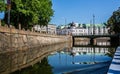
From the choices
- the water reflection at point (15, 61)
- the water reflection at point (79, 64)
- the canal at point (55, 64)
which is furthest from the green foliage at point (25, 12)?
the water reflection at point (79, 64)

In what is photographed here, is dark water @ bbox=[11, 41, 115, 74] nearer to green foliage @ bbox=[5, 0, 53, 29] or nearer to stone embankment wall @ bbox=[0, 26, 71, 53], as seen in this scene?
stone embankment wall @ bbox=[0, 26, 71, 53]

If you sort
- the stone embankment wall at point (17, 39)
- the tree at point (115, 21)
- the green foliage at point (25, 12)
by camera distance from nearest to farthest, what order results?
the stone embankment wall at point (17, 39)
the green foliage at point (25, 12)
the tree at point (115, 21)

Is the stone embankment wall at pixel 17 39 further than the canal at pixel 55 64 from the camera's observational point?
Yes

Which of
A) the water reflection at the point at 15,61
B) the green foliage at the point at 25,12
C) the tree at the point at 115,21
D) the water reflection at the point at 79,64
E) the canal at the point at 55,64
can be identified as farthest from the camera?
the tree at the point at 115,21

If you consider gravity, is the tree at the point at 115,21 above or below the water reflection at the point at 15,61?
above

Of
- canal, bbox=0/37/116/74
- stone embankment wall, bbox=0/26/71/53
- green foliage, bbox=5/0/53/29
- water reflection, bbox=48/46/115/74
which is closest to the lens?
water reflection, bbox=48/46/115/74

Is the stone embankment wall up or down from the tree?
down

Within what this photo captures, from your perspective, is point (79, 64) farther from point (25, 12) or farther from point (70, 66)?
point (25, 12)

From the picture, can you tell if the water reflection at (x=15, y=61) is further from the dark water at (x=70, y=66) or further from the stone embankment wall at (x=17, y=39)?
the stone embankment wall at (x=17, y=39)

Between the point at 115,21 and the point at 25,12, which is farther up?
the point at 115,21

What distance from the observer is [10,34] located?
1694 inches

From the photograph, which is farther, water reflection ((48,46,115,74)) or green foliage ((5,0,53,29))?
green foliage ((5,0,53,29))

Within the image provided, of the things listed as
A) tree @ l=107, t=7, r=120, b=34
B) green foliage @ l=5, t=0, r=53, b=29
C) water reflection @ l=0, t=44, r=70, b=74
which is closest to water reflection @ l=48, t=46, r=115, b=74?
water reflection @ l=0, t=44, r=70, b=74

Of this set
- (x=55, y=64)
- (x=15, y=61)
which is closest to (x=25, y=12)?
(x=15, y=61)
